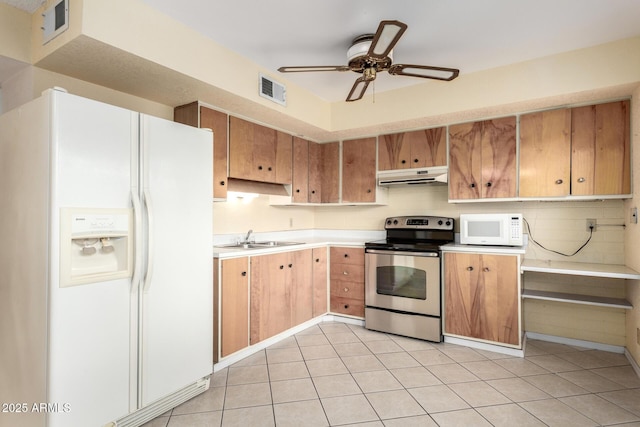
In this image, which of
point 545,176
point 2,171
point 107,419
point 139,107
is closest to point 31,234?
point 2,171

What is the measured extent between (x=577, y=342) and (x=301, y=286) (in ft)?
8.92

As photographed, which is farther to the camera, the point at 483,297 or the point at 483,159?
the point at 483,159

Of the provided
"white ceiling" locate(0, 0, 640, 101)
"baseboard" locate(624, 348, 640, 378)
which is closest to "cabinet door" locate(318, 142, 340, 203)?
"white ceiling" locate(0, 0, 640, 101)

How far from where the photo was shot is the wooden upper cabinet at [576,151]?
9.23 ft

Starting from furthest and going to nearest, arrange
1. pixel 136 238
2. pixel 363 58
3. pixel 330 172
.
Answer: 1. pixel 330 172
2. pixel 363 58
3. pixel 136 238

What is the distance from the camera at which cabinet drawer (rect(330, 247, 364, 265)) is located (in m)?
3.81

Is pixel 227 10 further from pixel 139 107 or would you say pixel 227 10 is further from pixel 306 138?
pixel 306 138

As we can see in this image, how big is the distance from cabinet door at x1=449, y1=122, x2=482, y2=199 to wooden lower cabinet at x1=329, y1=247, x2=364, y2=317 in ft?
4.03

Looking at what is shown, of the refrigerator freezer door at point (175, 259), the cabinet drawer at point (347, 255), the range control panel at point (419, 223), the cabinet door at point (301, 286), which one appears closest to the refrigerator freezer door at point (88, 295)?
the refrigerator freezer door at point (175, 259)

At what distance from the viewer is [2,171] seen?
196cm

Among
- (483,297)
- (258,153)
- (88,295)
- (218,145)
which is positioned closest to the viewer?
(88,295)

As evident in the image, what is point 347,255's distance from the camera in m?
3.89

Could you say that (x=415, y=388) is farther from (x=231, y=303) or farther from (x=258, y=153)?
(x=258, y=153)

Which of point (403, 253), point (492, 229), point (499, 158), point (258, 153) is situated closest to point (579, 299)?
point (492, 229)
